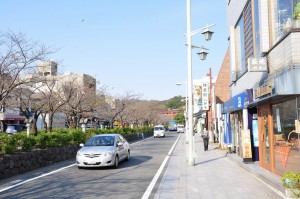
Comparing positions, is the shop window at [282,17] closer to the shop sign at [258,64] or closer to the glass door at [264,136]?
the shop sign at [258,64]

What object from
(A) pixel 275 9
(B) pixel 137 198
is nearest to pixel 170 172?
(B) pixel 137 198

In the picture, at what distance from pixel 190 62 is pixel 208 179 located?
628cm

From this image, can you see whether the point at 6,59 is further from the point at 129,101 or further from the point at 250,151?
the point at 129,101

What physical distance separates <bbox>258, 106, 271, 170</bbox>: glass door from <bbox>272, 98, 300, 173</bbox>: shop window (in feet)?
2.91

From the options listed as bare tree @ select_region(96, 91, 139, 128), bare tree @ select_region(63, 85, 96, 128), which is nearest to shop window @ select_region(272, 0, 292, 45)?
bare tree @ select_region(63, 85, 96, 128)

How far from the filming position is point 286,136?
10352 mm

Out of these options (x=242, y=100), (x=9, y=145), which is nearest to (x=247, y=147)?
(x=242, y=100)

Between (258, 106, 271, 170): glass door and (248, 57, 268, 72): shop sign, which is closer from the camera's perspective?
(248, 57, 268, 72): shop sign

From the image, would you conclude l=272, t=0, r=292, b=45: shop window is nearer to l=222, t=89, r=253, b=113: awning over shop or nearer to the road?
l=222, t=89, r=253, b=113: awning over shop

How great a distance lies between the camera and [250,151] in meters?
15.0

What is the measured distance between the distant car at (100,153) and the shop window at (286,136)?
671cm

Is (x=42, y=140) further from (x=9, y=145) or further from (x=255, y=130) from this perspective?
(x=255, y=130)

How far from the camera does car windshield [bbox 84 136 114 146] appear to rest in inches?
629

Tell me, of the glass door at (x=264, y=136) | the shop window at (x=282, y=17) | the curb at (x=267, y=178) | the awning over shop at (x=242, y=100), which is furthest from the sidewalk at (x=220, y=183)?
the shop window at (x=282, y=17)
